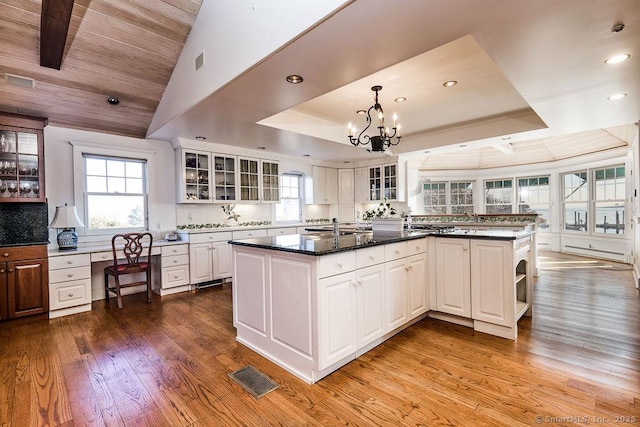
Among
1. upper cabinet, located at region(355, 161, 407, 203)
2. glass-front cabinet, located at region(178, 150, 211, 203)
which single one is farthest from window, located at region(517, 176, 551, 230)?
glass-front cabinet, located at region(178, 150, 211, 203)

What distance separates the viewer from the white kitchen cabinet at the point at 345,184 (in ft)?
24.4

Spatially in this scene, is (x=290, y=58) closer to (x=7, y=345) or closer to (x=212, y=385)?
(x=212, y=385)

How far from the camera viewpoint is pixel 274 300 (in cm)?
250

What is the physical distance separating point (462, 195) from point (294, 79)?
319 inches

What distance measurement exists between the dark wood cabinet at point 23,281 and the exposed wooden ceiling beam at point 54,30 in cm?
215

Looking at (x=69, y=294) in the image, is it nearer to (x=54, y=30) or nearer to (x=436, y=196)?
(x=54, y=30)

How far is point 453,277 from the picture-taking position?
3215 mm

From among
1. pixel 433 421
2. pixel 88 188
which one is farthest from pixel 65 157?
pixel 433 421

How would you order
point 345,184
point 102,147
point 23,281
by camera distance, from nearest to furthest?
1. point 23,281
2. point 102,147
3. point 345,184

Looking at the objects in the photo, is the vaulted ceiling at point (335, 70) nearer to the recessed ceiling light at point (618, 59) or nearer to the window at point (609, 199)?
the recessed ceiling light at point (618, 59)

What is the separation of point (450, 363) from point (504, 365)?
40cm

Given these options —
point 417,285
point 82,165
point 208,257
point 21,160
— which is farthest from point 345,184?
point 21,160

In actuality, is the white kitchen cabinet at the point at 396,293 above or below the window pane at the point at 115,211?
below

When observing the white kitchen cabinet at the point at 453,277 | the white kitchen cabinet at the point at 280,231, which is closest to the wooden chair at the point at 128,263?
the white kitchen cabinet at the point at 280,231
